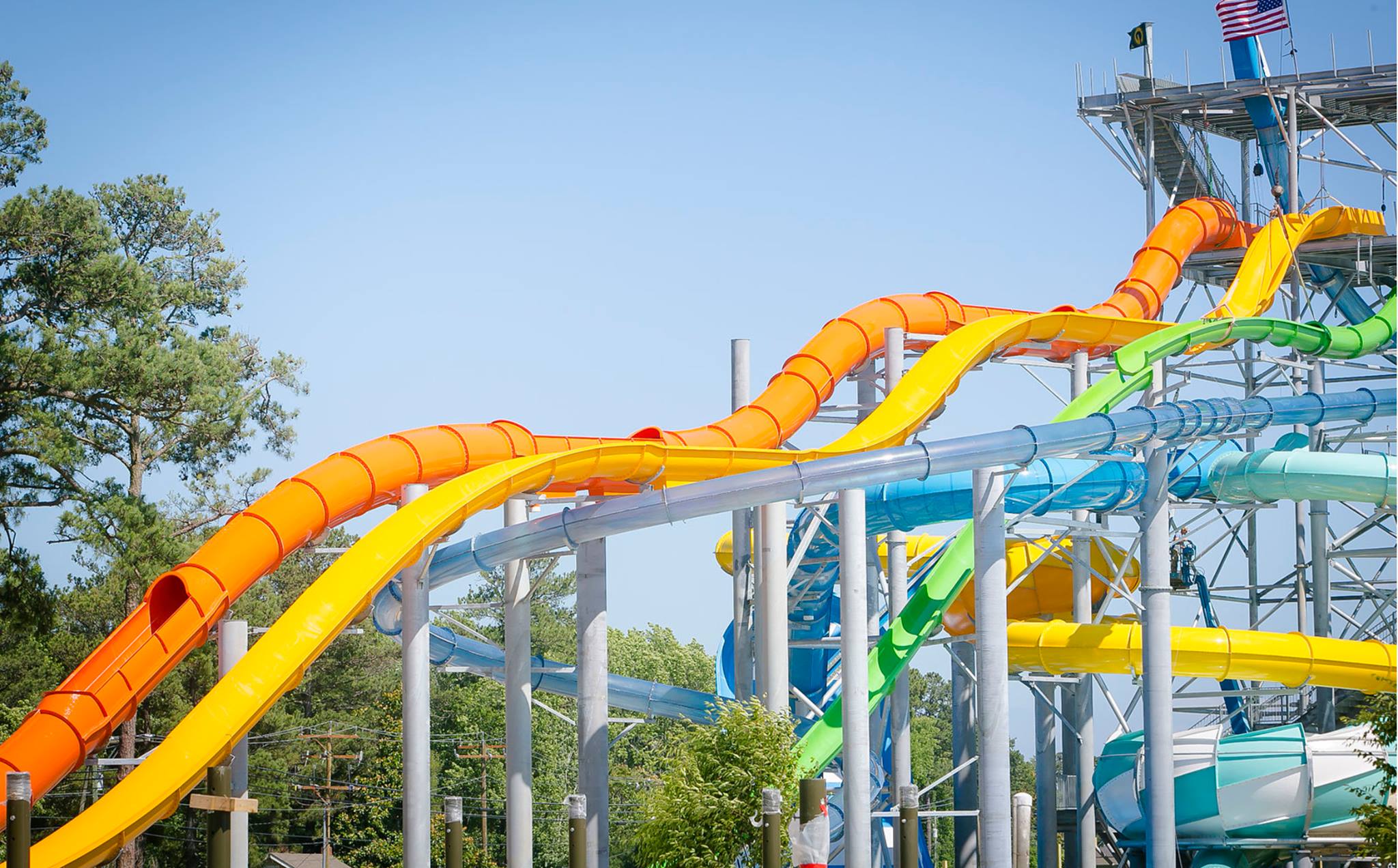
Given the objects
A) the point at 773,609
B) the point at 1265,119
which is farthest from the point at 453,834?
the point at 1265,119

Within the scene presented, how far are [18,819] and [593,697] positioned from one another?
707 cm

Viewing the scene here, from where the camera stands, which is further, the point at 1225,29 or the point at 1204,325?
the point at 1225,29

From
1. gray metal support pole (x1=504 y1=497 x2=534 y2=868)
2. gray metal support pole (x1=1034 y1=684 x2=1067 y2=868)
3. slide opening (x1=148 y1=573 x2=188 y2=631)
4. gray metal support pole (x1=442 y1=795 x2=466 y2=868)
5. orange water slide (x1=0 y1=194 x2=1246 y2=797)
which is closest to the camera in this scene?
gray metal support pole (x1=442 y1=795 x2=466 y2=868)

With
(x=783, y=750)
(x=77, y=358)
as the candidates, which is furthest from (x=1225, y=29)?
(x=77, y=358)

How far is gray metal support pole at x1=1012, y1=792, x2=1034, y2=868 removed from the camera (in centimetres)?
1536

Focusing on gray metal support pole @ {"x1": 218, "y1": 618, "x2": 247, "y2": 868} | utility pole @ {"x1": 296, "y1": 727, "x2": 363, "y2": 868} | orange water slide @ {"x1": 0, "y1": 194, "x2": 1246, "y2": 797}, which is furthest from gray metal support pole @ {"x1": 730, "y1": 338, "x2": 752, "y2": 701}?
utility pole @ {"x1": 296, "y1": 727, "x2": 363, "y2": 868}

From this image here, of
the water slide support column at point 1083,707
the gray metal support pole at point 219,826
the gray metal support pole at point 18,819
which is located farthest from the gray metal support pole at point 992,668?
the gray metal support pole at point 18,819

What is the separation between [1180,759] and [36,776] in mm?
14142

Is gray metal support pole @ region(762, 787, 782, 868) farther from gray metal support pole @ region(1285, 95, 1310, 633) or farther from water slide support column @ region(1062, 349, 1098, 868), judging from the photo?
gray metal support pole @ region(1285, 95, 1310, 633)

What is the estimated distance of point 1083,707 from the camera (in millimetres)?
26375

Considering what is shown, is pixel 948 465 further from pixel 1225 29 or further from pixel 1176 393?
pixel 1225 29

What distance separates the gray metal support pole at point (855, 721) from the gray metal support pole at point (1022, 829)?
2.78m

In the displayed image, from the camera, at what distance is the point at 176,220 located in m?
42.8

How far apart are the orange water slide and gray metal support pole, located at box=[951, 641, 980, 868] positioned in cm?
606
